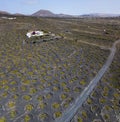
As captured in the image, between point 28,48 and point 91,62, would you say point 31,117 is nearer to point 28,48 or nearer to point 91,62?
point 91,62

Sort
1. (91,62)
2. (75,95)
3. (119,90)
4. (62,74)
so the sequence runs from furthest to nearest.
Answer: (91,62) < (62,74) < (119,90) < (75,95)

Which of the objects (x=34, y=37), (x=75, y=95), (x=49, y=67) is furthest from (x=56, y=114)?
(x=34, y=37)

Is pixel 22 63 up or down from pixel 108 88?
up

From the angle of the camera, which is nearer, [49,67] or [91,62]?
[49,67]

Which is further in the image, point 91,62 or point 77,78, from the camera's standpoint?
point 91,62

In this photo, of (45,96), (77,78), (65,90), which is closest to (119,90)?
(77,78)

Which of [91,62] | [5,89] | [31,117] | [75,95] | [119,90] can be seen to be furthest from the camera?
[91,62]

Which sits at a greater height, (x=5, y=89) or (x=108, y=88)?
(x=5, y=89)

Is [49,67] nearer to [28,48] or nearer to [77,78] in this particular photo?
[77,78]

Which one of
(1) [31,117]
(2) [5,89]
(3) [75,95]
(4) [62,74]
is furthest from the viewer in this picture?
(4) [62,74]
